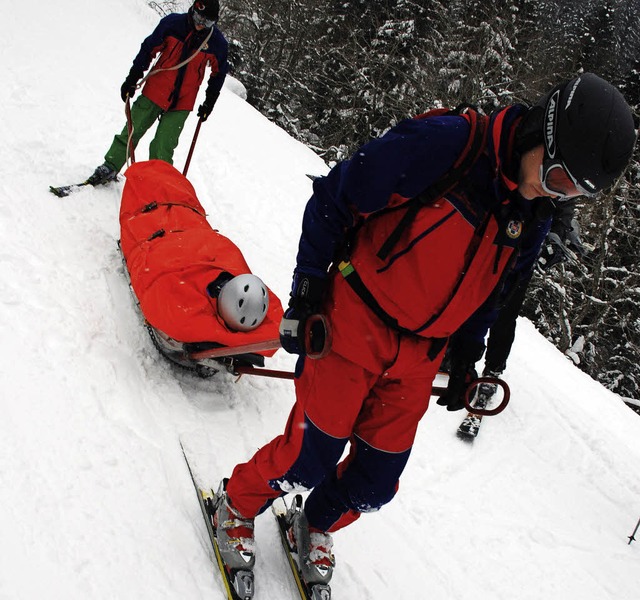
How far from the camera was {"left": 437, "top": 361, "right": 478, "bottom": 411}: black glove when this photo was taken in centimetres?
254

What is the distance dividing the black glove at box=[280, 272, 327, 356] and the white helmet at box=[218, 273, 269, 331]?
96cm

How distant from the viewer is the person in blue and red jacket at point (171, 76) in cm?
499

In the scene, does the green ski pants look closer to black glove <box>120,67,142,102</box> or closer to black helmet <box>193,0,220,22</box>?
black glove <box>120,67,142,102</box>

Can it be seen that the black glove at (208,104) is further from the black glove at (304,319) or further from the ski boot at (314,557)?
the ski boot at (314,557)

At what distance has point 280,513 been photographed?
111 inches

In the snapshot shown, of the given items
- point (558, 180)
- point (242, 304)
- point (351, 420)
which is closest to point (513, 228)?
point (558, 180)

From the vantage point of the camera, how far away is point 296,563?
2596 mm

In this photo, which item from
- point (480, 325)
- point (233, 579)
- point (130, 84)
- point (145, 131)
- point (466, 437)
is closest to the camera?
point (233, 579)

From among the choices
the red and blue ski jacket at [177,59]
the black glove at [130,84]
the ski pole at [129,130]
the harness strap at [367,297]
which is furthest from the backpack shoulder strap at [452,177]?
the black glove at [130,84]

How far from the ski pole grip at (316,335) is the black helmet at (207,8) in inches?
150

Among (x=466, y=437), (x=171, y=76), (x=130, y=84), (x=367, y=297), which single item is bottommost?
(x=466, y=437)

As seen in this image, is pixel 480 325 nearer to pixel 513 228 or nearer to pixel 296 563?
pixel 513 228

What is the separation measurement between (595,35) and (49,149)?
25941mm

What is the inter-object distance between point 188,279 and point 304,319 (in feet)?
4.47
